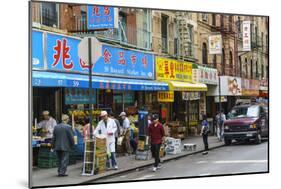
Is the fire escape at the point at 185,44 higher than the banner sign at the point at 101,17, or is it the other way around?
the banner sign at the point at 101,17

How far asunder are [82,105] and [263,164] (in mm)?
5106

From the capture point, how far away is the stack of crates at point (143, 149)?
44.6 feet

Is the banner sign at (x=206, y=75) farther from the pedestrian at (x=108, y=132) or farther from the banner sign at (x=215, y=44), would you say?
the pedestrian at (x=108, y=132)

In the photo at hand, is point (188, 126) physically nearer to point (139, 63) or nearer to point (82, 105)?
point (139, 63)

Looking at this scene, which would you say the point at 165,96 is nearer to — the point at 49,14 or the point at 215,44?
the point at 215,44

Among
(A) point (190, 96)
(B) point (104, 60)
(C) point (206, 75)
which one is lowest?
(A) point (190, 96)

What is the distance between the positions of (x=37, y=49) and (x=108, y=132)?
9.60ft

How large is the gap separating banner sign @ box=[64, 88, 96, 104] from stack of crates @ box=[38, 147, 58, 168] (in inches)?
48.9

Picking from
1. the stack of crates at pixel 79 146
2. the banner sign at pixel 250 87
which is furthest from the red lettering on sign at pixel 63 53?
the banner sign at pixel 250 87

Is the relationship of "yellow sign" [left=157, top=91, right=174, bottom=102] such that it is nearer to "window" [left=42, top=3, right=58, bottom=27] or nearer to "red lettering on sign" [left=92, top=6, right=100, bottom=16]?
"red lettering on sign" [left=92, top=6, right=100, bottom=16]

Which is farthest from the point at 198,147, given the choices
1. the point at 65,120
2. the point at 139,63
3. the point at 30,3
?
the point at 30,3

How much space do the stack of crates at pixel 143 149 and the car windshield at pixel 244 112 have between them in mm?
2590

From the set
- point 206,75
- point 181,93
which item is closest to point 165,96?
point 181,93

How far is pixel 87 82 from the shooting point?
1207cm
